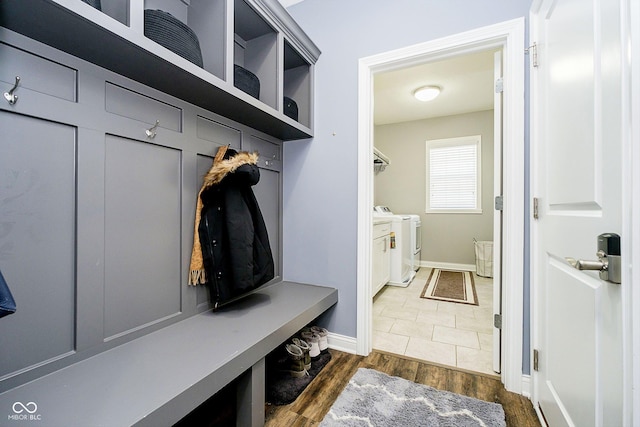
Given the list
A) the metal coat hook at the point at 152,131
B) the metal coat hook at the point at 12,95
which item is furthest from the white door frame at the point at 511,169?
the metal coat hook at the point at 12,95

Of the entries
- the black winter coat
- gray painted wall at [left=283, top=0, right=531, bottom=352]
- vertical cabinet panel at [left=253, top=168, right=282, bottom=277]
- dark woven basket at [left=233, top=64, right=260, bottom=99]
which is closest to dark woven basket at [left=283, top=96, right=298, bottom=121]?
gray painted wall at [left=283, top=0, right=531, bottom=352]

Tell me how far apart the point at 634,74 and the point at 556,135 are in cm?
57

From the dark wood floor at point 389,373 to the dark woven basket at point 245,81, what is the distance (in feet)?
5.62

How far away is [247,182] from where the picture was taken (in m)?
1.46

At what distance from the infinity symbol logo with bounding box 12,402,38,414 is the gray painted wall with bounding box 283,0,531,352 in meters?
1.49

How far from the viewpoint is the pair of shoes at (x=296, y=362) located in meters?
1.56

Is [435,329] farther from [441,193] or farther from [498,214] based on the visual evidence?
[441,193]

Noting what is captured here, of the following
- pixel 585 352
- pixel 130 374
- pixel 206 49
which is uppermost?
pixel 206 49

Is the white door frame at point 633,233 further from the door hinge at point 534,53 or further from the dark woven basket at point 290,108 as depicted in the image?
the dark woven basket at point 290,108

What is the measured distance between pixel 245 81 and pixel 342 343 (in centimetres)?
183

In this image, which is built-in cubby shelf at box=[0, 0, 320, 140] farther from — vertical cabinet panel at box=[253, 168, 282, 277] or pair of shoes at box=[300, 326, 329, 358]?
pair of shoes at box=[300, 326, 329, 358]

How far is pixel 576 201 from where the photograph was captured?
3.11 feet

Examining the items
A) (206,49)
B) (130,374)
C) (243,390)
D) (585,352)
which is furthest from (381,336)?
(206,49)

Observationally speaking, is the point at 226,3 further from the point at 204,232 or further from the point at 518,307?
the point at 518,307
